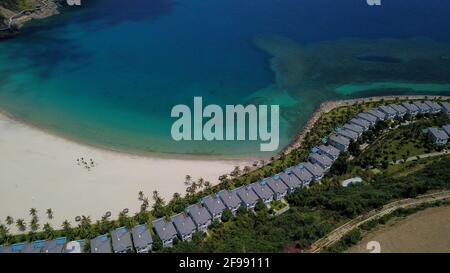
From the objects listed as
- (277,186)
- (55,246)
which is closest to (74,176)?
(55,246)

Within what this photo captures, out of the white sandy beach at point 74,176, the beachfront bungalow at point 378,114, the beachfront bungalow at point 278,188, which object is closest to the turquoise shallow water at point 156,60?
the white sandy beach at point 74,176

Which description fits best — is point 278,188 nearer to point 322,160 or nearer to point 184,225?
point 322,160

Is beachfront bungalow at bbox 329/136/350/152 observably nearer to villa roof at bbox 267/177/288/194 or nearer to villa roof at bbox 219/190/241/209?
villa roof at bbox 267/177/288/194

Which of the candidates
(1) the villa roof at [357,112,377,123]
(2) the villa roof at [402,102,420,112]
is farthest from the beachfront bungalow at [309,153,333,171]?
(2) the villa roof at [402,102,420,112]

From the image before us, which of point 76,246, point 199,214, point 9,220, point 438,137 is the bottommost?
point 76,246

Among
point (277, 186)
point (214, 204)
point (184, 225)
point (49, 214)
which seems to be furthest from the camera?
point (277, 186)
